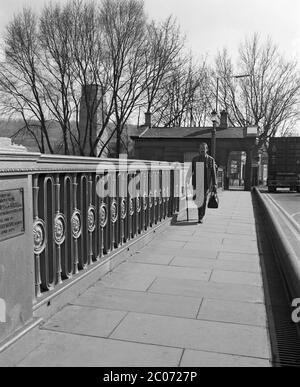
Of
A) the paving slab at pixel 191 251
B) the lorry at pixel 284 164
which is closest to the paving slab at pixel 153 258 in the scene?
the paving slab at pixel 191 251

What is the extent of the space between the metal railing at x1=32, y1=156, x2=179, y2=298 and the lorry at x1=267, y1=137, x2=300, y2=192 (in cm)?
2366

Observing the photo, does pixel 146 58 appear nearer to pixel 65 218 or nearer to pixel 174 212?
pixel 174 212

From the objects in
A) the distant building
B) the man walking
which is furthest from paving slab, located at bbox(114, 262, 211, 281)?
the distant building

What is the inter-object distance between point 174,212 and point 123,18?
21.3 metres

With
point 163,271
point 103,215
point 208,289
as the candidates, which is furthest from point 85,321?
point 163,271

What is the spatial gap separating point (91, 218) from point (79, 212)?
357mm

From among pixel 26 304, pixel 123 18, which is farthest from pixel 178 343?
pixel 123 18

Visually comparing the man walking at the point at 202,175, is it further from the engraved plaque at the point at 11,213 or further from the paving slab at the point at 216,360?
the engraved plaque at the point at 11,213

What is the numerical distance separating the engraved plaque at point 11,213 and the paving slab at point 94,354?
83 centimetres

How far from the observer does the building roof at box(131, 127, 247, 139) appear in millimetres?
33562

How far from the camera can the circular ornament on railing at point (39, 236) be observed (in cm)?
353

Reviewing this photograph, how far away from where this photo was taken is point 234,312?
4.01 m

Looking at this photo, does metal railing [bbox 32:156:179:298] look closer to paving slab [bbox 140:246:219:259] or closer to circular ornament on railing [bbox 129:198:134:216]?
circular ornament on railing [bbox 129:198:134:216]

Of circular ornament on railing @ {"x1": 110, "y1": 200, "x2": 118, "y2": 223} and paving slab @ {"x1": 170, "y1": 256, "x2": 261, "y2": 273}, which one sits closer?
circular ornament on railing @ {"x1": 110, "y1": 200, "x2": 118, "y2": 223}
